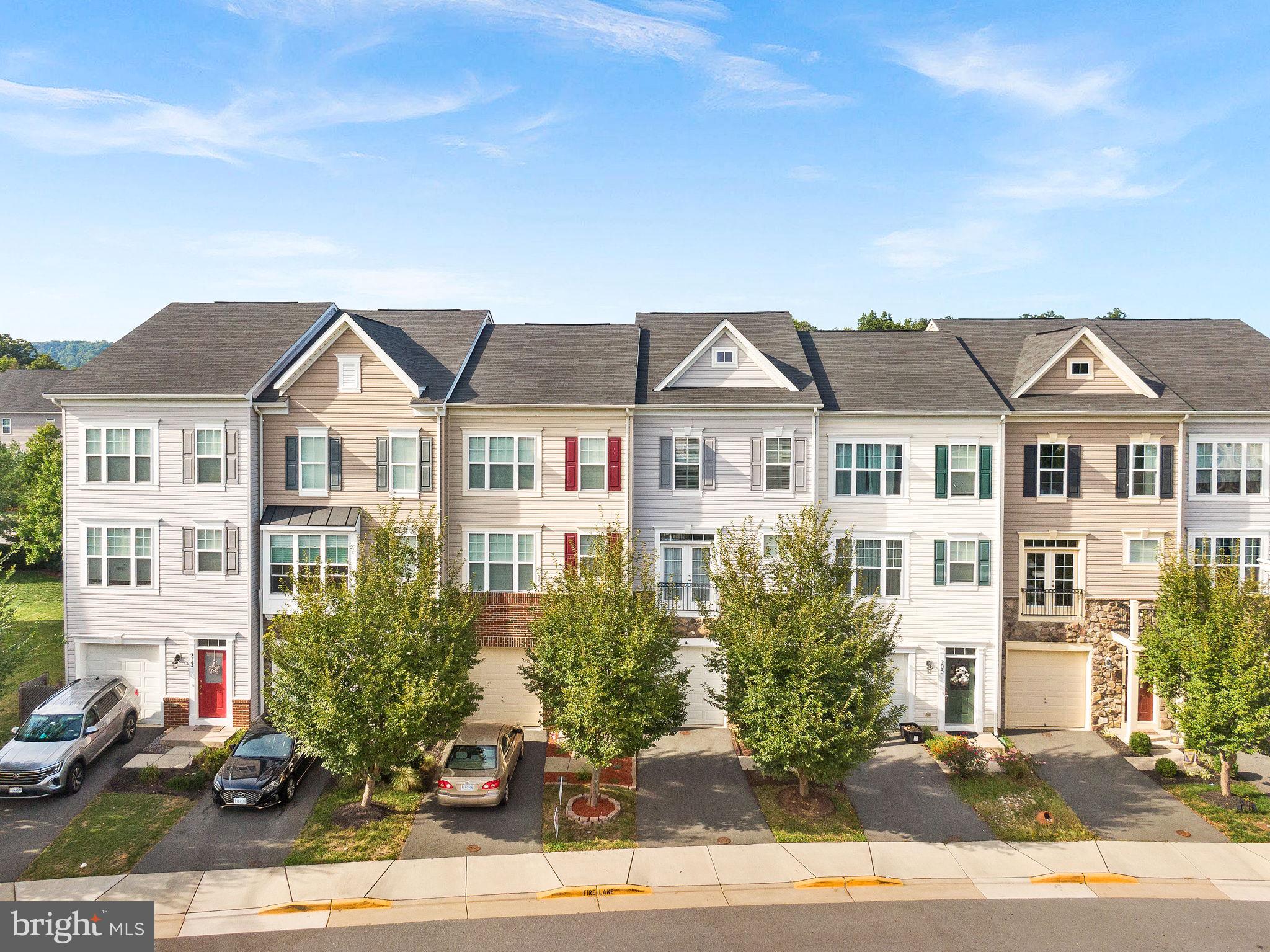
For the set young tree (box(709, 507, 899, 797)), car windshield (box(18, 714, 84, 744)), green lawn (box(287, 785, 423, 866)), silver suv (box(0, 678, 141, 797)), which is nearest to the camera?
green lawn (box(287, 785, 423, 866))

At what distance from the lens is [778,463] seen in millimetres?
23422

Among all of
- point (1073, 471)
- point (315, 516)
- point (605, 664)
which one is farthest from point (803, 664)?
point (315, 516)

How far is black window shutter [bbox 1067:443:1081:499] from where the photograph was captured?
77.6ft

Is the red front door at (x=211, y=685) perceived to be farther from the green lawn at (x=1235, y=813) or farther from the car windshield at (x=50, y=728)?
the green lawn at (x=1235, y=813)

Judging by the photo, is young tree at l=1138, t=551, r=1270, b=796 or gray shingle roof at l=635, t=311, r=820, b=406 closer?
young tree at l=1138, t=551, r=1270, b=796

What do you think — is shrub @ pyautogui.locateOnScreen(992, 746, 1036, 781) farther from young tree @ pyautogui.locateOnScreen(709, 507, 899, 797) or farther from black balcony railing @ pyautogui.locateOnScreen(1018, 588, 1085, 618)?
young tree @ pyautogui.locateOnScreen(709, 507, 899, 797)

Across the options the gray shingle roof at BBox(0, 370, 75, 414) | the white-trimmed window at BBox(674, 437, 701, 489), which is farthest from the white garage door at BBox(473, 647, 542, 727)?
the gray shingle roof at BBox(0, 370, 75, 414)

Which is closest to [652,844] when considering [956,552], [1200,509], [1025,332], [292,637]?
[292,637]

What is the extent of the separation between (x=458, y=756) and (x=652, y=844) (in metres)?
5.33

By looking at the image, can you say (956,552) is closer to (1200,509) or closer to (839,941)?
(1200,509)

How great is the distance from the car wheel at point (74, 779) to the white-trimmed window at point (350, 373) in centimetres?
1238

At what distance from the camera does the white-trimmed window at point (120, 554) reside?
2317 centimetres

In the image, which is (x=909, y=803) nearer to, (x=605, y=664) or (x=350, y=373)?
Result: (x=605, y=664)

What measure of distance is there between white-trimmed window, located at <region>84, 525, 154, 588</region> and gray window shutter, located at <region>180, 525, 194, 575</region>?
1126mm
